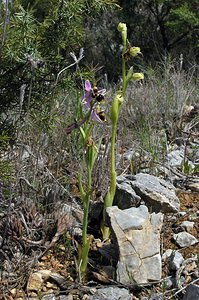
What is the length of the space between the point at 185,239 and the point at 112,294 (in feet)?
1.84

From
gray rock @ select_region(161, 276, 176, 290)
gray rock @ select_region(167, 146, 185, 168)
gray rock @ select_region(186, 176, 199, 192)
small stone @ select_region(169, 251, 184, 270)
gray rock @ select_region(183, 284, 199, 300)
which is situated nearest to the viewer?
gray rock @ select_region(183, 284, 199, 300)

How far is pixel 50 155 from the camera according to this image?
339 centimetres

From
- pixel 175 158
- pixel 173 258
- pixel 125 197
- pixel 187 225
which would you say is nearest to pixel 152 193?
pixel 125 197

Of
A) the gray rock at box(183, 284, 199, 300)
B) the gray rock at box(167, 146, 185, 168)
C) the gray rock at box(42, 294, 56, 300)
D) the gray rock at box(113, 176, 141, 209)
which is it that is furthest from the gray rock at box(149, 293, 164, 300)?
the gray rock at box(167, 146, 185, 168)

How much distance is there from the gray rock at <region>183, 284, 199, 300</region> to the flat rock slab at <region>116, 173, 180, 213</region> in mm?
635

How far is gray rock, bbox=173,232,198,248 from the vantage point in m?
2.72

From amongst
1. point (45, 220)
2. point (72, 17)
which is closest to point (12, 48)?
point (72, 17)

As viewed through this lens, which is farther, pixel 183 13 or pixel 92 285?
pixel 183 13

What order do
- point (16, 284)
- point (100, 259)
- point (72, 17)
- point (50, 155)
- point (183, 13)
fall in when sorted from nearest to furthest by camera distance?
point (16, 284) → point (100, 259) → point (72, 17) → point (50, 155) → point (183, 13)

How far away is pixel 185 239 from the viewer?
2.74 m

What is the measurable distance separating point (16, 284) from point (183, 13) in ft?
30.8

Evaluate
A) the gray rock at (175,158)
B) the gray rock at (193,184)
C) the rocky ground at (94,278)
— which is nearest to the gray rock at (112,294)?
the rocky ground at (94,278)

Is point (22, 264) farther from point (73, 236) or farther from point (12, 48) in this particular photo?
point (12, 48)

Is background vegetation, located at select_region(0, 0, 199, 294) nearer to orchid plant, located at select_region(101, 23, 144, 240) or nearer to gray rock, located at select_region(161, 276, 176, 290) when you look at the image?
orchid plant, located at select_region(101, 23, 144, 240)
